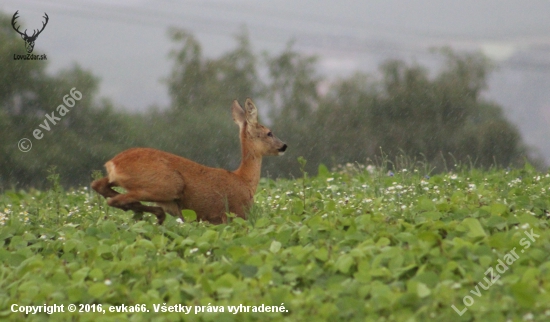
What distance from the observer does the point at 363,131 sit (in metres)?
31.6

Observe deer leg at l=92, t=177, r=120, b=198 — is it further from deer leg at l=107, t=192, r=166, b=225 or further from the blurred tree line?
the blurred tree line

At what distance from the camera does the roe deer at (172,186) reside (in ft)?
25.2

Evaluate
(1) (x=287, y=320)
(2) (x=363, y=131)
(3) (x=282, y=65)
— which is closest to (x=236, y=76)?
(3) (x=282, y=65)

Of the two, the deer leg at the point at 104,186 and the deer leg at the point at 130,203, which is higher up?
the deer leg at the point at 104,186

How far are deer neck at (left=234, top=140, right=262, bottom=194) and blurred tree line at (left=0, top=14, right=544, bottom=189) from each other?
61.3ft

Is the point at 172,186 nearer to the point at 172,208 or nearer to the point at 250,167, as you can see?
the point at 172,208

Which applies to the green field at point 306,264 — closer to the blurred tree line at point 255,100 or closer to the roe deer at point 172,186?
the roe deer at point 172,186

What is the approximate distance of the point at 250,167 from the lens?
28.3 feet

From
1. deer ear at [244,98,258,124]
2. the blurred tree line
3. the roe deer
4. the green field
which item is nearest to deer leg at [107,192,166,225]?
the roe deer

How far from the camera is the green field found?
4.89 m

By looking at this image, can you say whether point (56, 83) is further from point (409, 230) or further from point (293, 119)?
point (409, 230)

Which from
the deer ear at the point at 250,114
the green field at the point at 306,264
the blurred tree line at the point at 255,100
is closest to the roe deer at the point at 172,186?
the green field at the point at 306,264

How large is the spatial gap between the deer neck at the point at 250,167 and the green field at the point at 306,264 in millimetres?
536

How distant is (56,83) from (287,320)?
2803cm
